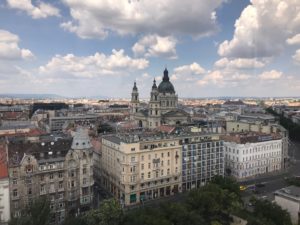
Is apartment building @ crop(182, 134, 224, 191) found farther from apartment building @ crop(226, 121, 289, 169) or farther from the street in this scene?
apartment building @ crop(226, 121, 289, 169)

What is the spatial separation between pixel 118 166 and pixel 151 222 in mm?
33936

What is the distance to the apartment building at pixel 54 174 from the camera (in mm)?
64250

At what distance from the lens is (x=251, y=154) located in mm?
102562

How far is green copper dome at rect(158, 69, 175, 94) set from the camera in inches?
6560

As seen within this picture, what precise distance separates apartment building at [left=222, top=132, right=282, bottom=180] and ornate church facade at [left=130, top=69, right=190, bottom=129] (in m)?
45.4

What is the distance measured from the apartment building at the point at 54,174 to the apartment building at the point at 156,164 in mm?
10142

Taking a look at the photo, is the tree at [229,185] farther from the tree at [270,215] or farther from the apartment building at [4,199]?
the apartment building at [4,199]

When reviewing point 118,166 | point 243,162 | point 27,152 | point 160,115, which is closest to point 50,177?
point 27,152

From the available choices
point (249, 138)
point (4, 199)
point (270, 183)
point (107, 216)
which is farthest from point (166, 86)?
point (107, 216)

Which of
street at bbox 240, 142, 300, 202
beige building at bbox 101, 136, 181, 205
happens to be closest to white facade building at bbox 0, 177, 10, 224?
beige building at bbox 101, 136, 181, 205

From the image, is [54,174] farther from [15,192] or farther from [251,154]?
[251,154]

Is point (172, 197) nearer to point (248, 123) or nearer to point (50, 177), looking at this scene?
point (50, 177)

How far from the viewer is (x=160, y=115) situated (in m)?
148

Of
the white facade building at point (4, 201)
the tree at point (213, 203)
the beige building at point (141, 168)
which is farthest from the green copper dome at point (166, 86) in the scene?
the white facade building at point (4, 201)
